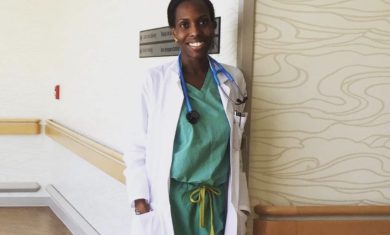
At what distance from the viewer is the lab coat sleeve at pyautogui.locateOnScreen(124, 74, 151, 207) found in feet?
4.95

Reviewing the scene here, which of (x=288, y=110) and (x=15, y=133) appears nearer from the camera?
(x=288, y=110)

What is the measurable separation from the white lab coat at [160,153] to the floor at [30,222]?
7.52ft

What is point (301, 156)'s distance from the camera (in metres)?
1.65

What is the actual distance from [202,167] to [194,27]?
47 cm

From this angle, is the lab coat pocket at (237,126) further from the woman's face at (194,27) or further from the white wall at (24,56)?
the white wall at (24,56)

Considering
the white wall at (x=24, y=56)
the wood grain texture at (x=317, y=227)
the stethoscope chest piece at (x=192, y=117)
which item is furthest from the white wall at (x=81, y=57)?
the wood grain texture at (x=317, y=227)

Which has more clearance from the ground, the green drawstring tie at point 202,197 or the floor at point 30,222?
the green drawstring tie at point 202,197

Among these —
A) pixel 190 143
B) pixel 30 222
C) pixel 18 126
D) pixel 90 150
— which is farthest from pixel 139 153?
pixel 18 126

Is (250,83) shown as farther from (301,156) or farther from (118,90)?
(118,90)

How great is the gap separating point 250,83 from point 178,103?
326 mm

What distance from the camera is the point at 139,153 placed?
1.55 meters

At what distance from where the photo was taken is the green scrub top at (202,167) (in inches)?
55.8

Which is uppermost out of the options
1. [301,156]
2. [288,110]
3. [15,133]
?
[288,110]

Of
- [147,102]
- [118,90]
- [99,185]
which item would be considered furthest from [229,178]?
[99,185]
